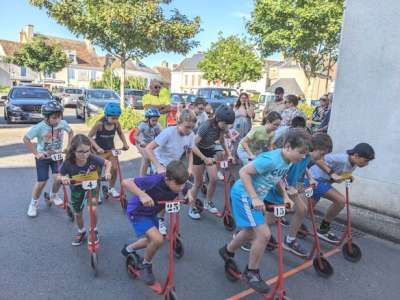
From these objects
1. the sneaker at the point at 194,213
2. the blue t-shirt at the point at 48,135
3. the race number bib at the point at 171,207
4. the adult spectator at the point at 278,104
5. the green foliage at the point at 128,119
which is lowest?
the sneaker at the point at 194,213

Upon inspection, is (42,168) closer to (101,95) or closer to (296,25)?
(101,95)

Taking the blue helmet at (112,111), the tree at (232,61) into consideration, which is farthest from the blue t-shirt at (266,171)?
the tree at (232,61)

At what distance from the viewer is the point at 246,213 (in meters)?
3.67

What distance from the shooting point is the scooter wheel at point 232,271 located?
4.04m

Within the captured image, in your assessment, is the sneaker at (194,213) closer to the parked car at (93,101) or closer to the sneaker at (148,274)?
the sneaker at (148,274)

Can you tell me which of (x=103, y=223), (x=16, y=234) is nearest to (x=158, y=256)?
(x=103, y=223)

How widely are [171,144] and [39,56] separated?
3709 cm

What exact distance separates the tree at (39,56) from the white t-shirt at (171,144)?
36.7 meters

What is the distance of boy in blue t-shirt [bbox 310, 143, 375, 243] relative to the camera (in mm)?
4508

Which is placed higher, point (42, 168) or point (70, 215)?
point (42, 168)

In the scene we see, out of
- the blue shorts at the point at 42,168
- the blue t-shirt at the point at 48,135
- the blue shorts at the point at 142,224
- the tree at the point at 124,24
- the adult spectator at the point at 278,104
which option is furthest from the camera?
the tree at the point at 124,24

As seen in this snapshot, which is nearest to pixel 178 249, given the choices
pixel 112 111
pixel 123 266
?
pixel 123 266

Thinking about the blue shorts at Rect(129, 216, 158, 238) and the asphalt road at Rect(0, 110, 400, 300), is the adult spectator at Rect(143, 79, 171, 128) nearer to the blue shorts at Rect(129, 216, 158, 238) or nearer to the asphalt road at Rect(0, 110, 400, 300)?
the asphalt road at Rect(0, 110, 400, 300)

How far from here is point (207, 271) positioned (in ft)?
14.0
